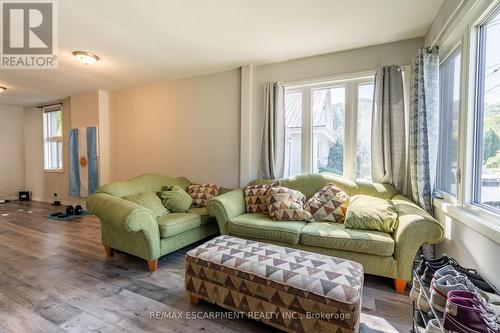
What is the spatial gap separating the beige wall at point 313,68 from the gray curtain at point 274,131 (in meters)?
0.18

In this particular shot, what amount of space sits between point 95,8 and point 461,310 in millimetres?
3102

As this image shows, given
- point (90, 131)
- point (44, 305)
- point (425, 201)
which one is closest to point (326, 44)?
point (425, 201)

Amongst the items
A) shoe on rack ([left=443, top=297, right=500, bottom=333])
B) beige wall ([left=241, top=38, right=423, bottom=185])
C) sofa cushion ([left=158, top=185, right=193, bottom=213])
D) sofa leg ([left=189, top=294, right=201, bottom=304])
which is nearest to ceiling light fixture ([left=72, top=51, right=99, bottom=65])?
sofa cushion ([left=158, top=185, right=193, bottom=213])

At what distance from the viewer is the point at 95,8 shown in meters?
2.14

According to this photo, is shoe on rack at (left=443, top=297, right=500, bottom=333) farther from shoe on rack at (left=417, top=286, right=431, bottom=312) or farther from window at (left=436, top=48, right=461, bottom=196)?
window at (left=436, top=48, right=461, bottom=196)

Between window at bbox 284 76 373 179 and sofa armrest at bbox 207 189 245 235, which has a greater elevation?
window at bbox 284 76 373 179

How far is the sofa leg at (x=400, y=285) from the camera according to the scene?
2.05m

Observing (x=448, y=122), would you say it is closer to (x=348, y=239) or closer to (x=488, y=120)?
(x=488, y=120)

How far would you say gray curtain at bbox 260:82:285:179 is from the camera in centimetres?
332

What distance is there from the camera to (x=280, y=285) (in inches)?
59.8

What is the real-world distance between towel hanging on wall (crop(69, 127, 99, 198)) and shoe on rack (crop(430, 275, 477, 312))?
5455mm

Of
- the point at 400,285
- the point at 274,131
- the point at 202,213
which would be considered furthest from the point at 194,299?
the point at 274,131

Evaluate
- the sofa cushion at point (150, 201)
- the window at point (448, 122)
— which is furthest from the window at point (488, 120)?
the sofa cushion at point (150, 201)

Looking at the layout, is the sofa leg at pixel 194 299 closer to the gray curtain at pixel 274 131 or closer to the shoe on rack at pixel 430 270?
the shoe on rack at pixel 430 270
